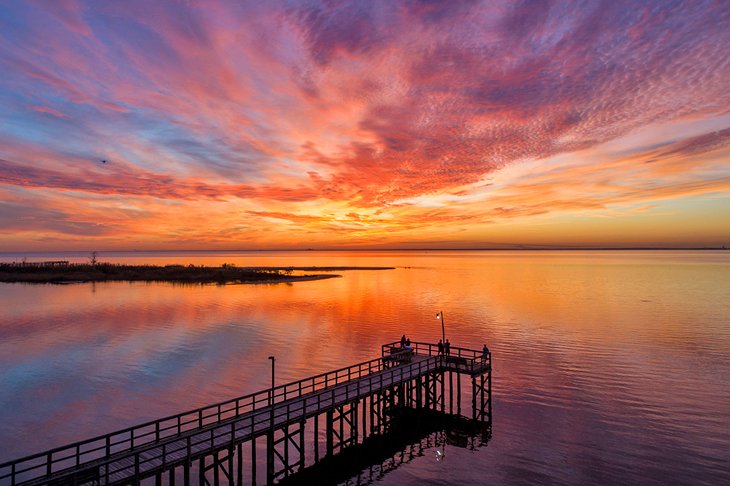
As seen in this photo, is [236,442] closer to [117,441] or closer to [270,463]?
[270,463]

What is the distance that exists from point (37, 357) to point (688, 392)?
57.5m

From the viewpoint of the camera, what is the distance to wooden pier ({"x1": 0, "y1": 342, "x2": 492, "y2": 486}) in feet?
54.7

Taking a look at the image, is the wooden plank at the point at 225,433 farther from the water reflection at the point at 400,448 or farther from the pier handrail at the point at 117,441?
the water reflection at the point at 400,448

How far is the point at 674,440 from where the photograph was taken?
25.3 meters

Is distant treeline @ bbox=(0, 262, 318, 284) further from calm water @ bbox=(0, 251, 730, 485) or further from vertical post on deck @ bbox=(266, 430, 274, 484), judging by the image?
vertical post on deck @ bbox=(266, 430, 274, 484)

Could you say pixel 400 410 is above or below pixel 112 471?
below

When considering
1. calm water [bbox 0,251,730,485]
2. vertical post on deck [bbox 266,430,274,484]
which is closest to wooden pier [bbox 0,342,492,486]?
vertical post on deck [bbox 266,430,274,484]

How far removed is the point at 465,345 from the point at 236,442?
33625 millimetres

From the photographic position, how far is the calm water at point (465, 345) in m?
24.0

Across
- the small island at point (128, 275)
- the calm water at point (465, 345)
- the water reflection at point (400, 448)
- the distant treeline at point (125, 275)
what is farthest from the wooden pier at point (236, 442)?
the distant treeline at point (125, 275)

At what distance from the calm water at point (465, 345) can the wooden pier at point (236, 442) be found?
3.33 m

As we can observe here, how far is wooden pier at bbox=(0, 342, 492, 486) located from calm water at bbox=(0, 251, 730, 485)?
10.9ft

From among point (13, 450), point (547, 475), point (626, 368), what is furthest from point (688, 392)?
point (13, 450)

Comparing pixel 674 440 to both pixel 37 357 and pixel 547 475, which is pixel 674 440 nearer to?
pixel 547 475
